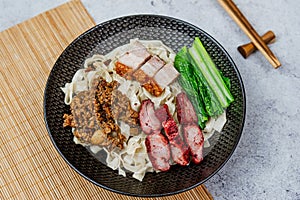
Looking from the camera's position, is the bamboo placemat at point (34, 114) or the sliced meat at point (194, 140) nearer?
the sliced meat at point (194, 140)

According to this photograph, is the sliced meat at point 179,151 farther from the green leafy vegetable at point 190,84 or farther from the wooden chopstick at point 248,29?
the wooden chopstick at point 248,29

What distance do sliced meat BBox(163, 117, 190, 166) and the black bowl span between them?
62 millimetres

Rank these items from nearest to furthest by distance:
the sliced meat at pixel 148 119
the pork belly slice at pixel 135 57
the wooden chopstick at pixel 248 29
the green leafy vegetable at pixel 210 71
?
Result: the sliced meat at pixel 148 119, the pork belly slice at pixel 135 57, the green leafy vegetable at pixel 210 71, the wooden chopstick at pixel 248 29

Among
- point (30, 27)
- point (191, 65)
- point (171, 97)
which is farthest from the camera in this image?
point (30, 27)

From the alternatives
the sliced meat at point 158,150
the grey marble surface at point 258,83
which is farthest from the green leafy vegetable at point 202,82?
the grey marble surface at point 258,83

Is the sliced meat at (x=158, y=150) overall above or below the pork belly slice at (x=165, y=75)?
below

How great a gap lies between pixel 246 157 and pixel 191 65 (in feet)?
2.27

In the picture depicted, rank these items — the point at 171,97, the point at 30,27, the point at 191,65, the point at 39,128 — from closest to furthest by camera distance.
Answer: the point at 171,97 → the point at 191,65 → the point at 39,128 → the point at 30,27

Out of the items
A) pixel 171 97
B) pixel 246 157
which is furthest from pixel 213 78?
pixel 246 157

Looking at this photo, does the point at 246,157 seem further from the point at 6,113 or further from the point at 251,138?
the point at 6,113

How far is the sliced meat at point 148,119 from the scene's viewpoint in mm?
2475

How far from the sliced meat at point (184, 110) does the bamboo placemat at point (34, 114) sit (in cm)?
47

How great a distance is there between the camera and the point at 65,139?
104 inches

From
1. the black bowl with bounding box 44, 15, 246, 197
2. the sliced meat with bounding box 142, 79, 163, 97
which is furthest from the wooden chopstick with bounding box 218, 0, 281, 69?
the sliced meat with bounding box 142, 79, 163, 97
